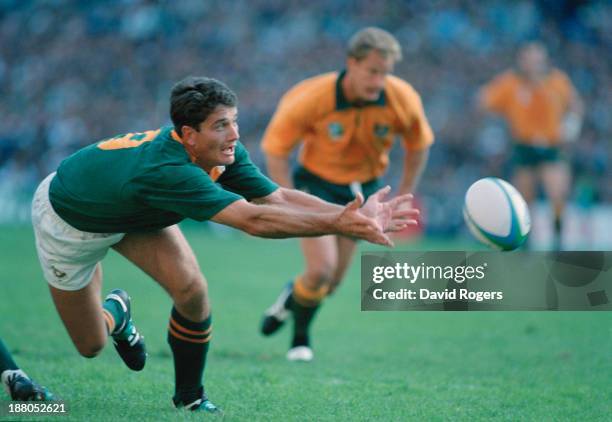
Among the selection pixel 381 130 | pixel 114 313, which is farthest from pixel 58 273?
pixel 381 130

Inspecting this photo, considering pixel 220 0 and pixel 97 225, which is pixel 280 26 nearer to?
pixel 220 0

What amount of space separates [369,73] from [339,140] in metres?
0.72

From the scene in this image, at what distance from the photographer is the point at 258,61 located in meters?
22.2

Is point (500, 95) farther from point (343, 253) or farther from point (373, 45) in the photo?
point (373, 45)

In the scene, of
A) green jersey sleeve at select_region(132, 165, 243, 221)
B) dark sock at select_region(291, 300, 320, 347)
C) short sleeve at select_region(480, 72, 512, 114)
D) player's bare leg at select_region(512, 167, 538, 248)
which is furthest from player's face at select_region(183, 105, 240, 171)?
short sleeve at select_region(480, 72, 512, 114)

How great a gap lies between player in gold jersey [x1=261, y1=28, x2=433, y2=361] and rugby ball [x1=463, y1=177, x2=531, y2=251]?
1.73 meters

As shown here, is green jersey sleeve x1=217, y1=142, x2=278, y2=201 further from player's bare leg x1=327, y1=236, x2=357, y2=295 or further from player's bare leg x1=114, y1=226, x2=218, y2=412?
player's bare leg x1=327, y1=236, x2=357, y2=295

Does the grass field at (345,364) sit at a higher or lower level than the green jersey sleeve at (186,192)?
lower

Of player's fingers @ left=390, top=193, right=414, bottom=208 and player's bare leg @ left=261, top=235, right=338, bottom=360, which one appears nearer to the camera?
player's fingers @ left=390, top=193, right=414, bottom=208

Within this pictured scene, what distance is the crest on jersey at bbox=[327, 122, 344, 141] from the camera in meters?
7.78

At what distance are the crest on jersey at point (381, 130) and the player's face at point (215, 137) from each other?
2951 millimetres

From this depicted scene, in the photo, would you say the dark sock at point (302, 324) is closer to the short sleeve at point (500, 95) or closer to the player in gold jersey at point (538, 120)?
the player in gold jersey at point (538, 120)

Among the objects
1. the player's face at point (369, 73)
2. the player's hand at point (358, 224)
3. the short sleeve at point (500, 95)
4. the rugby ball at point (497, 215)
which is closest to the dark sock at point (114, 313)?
the player's hand at point (358, 224)

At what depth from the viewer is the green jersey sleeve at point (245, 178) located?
533cm
